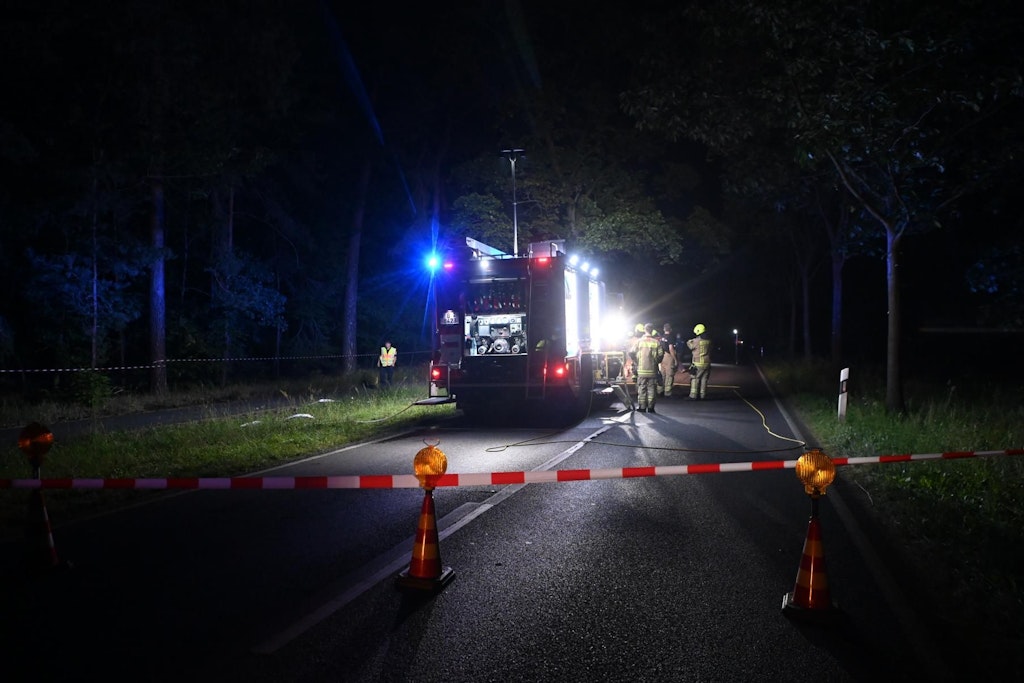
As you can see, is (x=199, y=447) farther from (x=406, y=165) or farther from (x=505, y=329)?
(x=406, y=165)

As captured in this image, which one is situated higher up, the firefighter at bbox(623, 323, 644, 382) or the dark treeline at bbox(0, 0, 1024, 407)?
the dark treeline at bbox(0, 0, 1024, 407)

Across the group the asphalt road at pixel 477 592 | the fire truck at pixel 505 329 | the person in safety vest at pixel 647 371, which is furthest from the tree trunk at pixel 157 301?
the asphalt road at pixel 477 592

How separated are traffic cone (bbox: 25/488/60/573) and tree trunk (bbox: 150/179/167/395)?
1793cm

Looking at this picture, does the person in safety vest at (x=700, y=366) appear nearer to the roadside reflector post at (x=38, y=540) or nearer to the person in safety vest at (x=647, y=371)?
the person in safety vest at (x=647, y=371)

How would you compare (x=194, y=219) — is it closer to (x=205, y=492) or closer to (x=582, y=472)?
(x=205, y=492)

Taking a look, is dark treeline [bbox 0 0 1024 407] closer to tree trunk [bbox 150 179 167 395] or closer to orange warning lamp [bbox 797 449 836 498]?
tree trunk [bbox 150 179 167 395]

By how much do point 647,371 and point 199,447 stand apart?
30.9 ft

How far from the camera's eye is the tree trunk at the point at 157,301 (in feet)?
74.7

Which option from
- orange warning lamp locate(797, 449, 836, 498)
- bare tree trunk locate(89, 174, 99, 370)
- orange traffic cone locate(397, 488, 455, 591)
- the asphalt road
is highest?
bare tree trunk locate(89, 174, 99, 370)

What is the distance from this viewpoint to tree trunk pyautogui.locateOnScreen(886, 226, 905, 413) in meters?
14.5

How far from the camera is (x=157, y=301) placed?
23.3m

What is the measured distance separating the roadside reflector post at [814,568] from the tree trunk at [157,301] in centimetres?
2129

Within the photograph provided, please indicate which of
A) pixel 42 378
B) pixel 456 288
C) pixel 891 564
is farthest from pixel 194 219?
→ pixel 891 564

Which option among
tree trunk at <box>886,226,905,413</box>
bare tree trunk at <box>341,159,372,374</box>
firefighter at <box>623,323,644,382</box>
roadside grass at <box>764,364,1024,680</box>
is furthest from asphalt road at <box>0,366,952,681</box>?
bare tree trunk at <box>341,159,372,374</box>
